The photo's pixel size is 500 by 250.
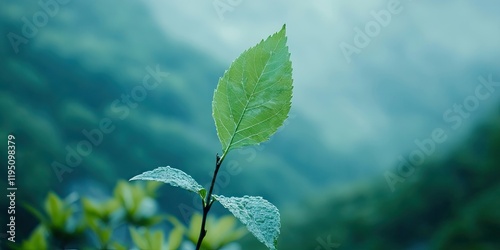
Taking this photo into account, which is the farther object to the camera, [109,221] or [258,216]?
[109,221]

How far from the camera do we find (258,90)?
0.79 feet

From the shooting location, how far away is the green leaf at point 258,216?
0.22 m

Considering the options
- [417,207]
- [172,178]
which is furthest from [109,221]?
[417,207]

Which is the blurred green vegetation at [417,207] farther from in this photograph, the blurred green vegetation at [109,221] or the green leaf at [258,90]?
the green leaf at [258,90]

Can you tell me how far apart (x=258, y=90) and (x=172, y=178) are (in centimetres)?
6

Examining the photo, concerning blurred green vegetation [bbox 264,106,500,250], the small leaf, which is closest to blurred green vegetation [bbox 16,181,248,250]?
the small leaf

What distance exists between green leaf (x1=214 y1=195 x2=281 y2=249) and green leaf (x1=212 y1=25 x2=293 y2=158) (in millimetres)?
26

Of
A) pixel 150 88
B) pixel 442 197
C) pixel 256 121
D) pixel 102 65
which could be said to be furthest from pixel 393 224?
pixel 256 121

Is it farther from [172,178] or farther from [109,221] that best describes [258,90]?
[109,221]

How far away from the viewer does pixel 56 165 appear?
Result: 2.44 meters

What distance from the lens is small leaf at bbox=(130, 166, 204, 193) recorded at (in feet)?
0.77

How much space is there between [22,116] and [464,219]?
220 centimetres

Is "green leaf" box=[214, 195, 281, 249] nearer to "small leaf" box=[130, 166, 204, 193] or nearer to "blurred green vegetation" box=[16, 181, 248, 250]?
"small leaf" box=[130, 166, 204, 193]

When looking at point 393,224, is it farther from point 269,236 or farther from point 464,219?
point 269,236
